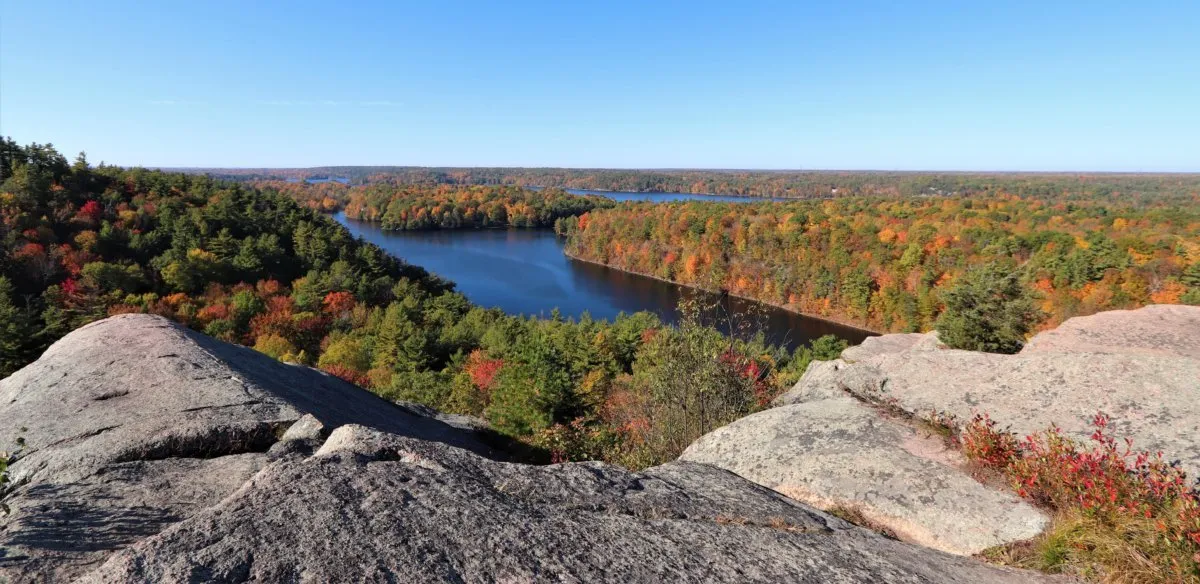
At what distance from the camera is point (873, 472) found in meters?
5.55

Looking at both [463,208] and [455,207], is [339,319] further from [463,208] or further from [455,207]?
[463,208]

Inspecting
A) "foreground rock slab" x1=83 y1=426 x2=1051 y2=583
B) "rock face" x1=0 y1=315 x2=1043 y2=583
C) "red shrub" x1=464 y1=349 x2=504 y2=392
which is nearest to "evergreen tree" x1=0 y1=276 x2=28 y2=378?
"red shrub" x1=464 y1=349 x2=504 y2=392

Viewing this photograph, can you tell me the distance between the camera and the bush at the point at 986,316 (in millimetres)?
13805

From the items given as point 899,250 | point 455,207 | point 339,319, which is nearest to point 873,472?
point 339,319

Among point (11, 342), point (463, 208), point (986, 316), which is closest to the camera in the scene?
point (986, 316)

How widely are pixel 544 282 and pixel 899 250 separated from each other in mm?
48493

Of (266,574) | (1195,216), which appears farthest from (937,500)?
(1195,216)

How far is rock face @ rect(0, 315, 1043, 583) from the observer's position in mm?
2943

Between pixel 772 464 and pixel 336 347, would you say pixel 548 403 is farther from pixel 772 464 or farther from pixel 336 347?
pixel 336 347

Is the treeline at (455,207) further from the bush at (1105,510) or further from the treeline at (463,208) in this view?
the bush at (1105,510)

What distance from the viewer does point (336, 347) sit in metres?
35.4

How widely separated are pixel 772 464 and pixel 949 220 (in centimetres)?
8853

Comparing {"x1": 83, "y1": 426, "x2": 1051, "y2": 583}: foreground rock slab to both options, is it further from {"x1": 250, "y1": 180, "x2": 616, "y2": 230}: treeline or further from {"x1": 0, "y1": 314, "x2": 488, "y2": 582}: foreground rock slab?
{"x1": 250, "y1": 180, "x2": 616, "y2": 230}: treeline

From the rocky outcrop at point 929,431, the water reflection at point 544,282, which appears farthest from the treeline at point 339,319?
the water reflection at point 544,282
